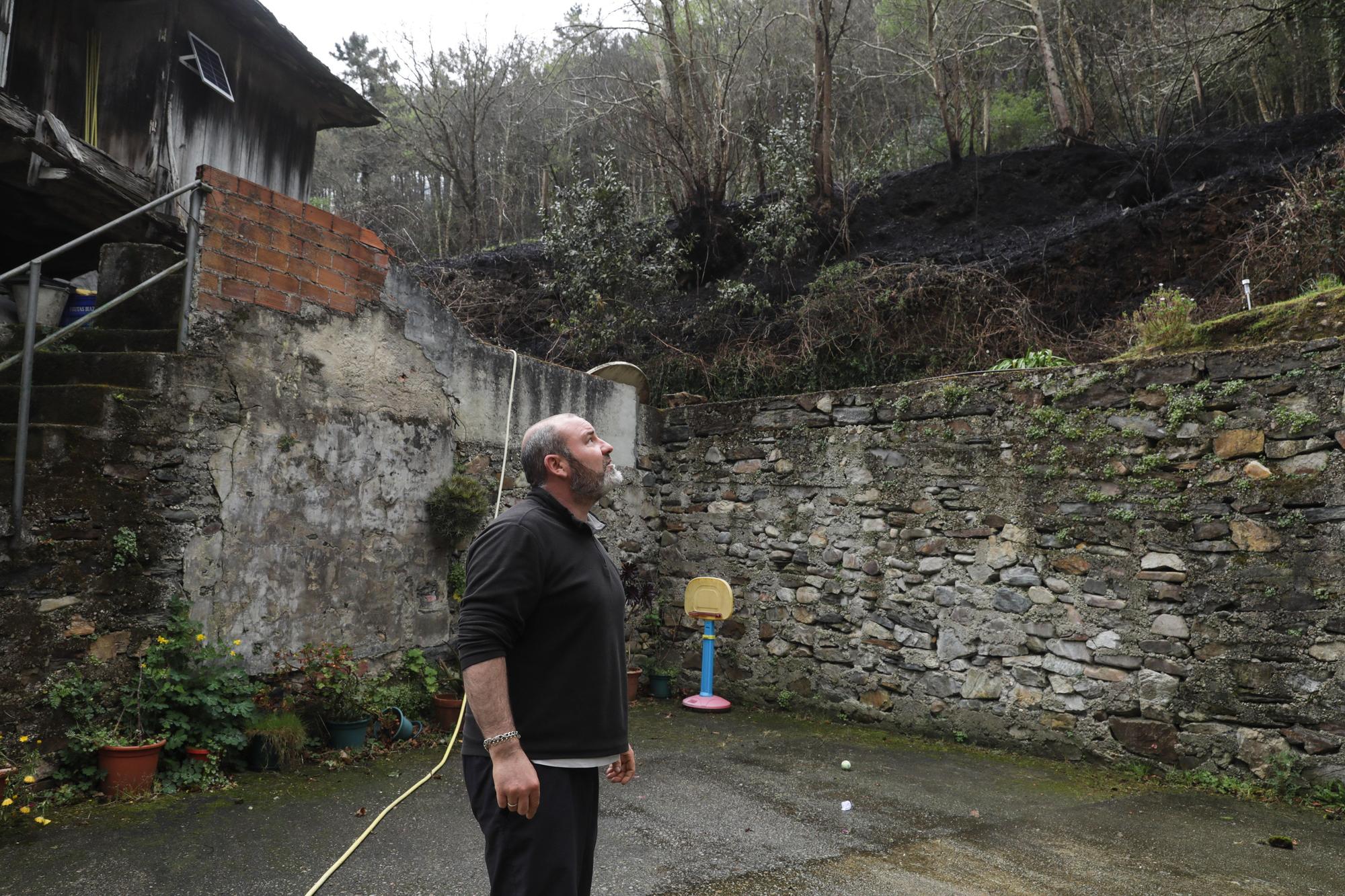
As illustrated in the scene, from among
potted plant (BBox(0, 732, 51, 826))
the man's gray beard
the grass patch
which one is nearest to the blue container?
potted plant (BBox(0, 732, 51, 826))

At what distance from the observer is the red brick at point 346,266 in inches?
177

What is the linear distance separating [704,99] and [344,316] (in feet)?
25.0

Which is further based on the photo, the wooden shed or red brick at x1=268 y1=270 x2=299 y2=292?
the wooden shed

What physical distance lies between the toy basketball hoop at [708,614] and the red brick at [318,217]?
347 cm

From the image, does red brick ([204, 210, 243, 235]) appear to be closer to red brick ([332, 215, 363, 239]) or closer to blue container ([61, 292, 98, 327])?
red brick ([332, 215, 363, 239])

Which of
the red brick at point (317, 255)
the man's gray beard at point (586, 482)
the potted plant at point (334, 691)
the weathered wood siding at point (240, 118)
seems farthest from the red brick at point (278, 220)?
the weathered wood siding at point (240, 118)

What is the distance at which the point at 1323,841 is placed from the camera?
336 centimetres

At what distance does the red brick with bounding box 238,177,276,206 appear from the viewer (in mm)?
4086

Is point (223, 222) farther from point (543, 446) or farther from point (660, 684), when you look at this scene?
point (660, 684)

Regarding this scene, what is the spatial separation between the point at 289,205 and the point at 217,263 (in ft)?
1.92

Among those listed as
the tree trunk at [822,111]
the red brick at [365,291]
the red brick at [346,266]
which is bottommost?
the red brick at [365,291]

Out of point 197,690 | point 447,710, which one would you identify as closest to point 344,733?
point 447,710

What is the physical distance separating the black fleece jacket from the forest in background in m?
8.65

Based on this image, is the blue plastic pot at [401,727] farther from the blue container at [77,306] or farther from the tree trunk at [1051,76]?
the tree trunk at [1051,76]
